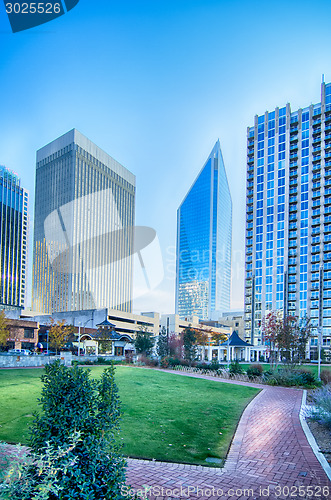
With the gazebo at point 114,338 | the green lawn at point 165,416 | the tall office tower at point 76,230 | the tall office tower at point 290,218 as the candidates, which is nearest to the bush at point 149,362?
the gazebo at point 114,338

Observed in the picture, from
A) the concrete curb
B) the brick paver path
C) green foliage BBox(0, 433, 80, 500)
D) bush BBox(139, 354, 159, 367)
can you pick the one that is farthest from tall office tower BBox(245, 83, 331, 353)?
green foliage BBox(0, 433, 80, 500)

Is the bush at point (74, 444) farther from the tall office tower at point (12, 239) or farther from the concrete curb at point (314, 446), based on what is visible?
the tall office tower at point (12, 239)

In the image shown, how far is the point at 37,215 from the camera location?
135 metres

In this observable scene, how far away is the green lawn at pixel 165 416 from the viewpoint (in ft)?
27.6

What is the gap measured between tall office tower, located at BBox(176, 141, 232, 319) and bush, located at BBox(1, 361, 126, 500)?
599 ft

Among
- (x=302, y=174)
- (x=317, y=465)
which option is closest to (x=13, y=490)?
(x=317, y=465)

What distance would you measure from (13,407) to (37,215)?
131453 mm

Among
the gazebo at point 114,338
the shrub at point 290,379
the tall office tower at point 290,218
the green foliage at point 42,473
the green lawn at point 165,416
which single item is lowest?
the gazebo at point 114,338

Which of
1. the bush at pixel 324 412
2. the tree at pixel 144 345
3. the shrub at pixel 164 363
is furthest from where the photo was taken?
the tree at pixel 144 345

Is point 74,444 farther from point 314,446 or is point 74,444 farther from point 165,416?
point 165,416

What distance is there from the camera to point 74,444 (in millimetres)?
3613

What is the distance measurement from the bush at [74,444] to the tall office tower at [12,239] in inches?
5252

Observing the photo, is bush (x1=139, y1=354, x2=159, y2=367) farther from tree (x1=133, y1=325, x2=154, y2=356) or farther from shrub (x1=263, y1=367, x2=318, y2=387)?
shrub (x1=263, y1=367, x2=318, y2=387)

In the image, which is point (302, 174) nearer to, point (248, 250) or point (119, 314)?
point (248, 250)
